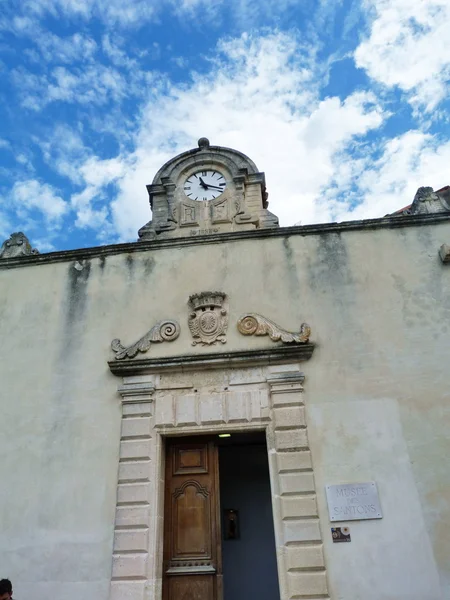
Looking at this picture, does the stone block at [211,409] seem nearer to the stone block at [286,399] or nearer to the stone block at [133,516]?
the stone block at [286,399]

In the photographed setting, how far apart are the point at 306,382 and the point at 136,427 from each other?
2.10 meters

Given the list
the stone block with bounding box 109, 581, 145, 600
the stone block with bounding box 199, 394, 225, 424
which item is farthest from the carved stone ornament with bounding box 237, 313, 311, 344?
the stone block with bounding box 109, 581, 145, 600

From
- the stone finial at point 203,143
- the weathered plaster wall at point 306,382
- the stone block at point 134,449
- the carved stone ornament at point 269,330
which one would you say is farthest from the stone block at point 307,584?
the stone finial at point 203,143

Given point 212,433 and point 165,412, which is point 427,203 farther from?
point 165,412

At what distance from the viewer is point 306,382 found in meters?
6.02

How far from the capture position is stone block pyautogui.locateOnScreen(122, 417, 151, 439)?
598cm

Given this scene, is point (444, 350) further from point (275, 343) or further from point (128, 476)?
point (128, 476)

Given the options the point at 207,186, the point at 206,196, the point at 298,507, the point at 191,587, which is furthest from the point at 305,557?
the point at 207,186

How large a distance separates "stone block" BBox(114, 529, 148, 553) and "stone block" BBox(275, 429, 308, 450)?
5.73 feet

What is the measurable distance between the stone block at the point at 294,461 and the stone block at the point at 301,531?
536mm

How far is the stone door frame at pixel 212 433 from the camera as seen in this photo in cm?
525

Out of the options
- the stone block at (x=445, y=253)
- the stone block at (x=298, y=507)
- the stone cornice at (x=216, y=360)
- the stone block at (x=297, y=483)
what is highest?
the stone block at (x=445, y=253)

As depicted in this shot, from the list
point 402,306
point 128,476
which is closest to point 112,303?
point 128,476

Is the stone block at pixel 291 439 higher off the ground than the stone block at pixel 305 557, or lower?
higher
